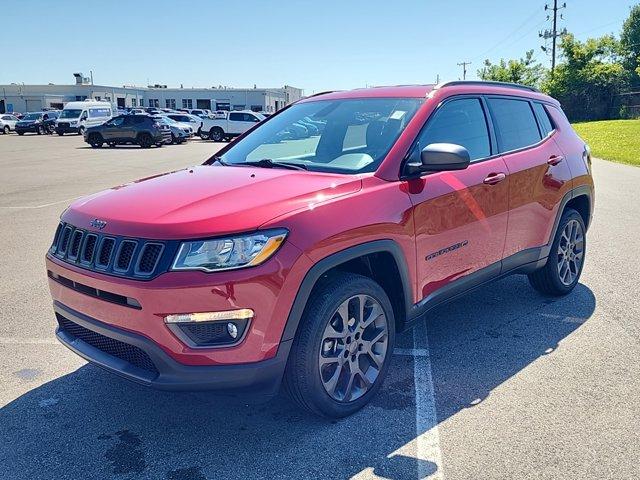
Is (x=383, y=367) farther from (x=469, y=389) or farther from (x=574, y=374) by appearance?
(x=574, y=374)

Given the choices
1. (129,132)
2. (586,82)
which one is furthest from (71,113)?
(586,82)

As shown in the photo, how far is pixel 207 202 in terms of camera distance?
3.04m

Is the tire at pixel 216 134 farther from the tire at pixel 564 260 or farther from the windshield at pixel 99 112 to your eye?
the tire at pixel 564 260

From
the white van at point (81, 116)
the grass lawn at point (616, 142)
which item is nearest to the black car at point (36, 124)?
the white van at point (81, 116)

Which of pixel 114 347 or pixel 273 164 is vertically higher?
pixel 273 164

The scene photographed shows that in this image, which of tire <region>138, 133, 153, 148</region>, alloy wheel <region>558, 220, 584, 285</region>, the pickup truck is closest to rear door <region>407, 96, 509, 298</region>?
alloy wheel <region>558, 220, 584, 285</region>

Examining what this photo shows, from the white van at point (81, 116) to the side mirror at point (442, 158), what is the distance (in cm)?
4122

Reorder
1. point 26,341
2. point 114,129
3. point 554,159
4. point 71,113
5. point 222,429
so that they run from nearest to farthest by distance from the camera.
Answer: point 222,429
point 26,341
point 554,159
point 114,129
point 71,113

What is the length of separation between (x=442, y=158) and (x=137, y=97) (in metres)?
96.6

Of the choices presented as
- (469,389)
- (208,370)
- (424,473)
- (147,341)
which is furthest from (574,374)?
(147,341)

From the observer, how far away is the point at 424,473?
2.76 m

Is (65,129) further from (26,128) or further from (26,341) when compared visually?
(26,341)

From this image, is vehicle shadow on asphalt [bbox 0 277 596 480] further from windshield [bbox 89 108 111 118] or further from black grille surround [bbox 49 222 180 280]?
windshield [bbox 89 108 111 118]

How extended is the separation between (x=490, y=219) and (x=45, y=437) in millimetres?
3048
